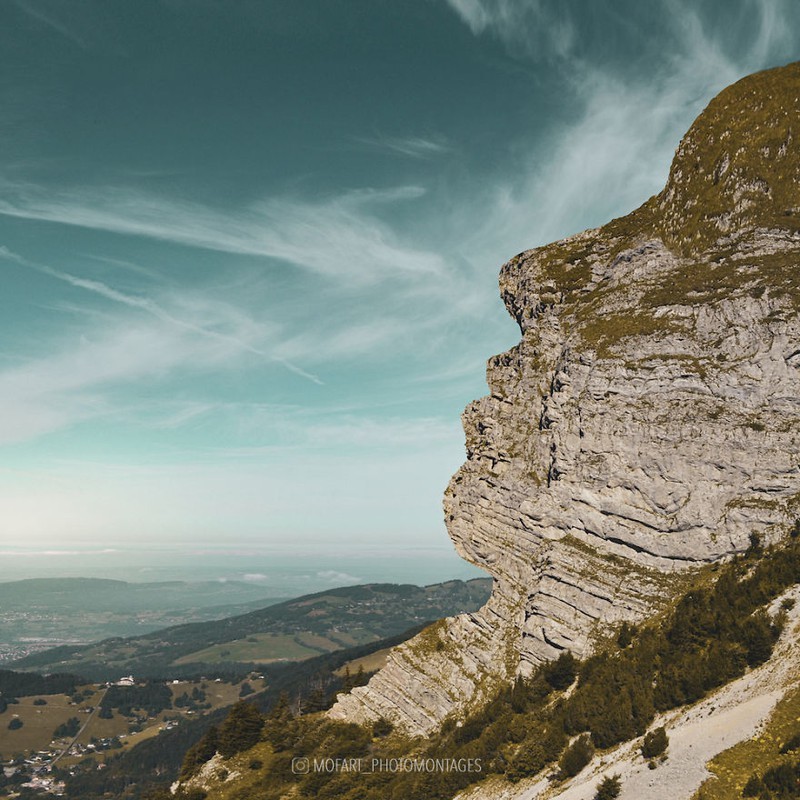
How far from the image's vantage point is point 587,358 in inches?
2781

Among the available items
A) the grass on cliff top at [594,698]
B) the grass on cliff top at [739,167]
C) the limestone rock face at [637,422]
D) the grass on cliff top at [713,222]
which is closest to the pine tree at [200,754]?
the grass on cliff top at [594,698]

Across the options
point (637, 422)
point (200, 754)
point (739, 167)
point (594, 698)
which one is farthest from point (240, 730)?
point (739, 167)

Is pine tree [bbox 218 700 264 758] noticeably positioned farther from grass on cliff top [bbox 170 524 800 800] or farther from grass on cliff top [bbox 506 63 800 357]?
grass on cliff top [bbox 506 63 800 357]

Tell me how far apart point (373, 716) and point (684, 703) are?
4376cm

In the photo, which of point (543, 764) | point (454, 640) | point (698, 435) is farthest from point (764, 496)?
point (454, 640)

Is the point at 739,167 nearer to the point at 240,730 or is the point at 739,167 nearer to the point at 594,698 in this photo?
the point at 594,698

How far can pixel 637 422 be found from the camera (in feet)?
211

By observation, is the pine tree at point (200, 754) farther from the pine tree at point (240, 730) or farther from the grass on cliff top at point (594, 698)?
the grass on cliff top at point (594, 698)

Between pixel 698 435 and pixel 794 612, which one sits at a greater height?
pixel 698 435

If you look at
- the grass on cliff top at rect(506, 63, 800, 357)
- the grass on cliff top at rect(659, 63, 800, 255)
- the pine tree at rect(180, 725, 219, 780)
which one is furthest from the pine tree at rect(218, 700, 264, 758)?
the grass on cliff top at rect(659, 63, 800, 255)

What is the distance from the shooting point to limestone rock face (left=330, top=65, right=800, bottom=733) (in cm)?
5856

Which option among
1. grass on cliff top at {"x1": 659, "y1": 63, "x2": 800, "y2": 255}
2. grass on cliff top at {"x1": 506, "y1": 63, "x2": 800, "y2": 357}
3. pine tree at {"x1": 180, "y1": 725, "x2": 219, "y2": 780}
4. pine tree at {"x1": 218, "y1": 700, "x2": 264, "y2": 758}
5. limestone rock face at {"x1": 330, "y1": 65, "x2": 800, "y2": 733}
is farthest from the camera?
pine tree at {"x1": 180, "y1": 725, "x2": 219, "y2": 780}

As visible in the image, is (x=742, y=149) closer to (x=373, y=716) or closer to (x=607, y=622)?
(x=607, y=622)

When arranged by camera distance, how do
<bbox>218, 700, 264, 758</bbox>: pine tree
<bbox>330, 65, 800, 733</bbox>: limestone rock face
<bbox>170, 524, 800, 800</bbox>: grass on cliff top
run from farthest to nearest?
1. <bbox>218, 700, 264, 758</bbox>: pine tree
2. <bbox>330, 65, 800, 733</bbox>: limestone rock face
3. <bbox>170, 524, 800, 800</bbox>: grass on cliff top
